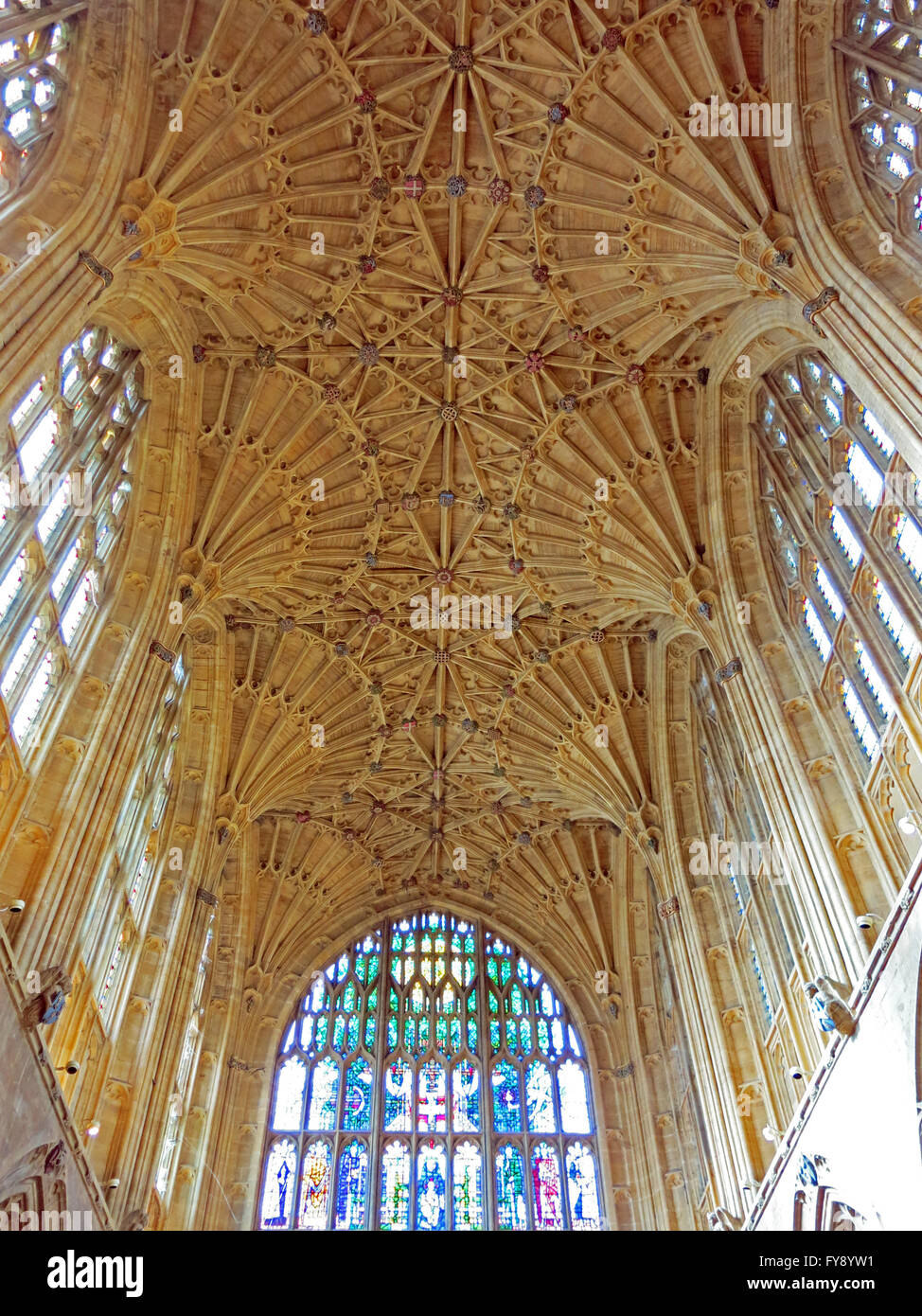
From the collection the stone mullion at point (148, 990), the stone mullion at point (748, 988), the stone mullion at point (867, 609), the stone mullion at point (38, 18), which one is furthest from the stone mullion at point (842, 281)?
the stone mullion at point (148, 990)

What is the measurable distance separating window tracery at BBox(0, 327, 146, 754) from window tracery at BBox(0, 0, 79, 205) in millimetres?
2876

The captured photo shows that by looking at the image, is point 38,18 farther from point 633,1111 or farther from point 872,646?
point 633,1111

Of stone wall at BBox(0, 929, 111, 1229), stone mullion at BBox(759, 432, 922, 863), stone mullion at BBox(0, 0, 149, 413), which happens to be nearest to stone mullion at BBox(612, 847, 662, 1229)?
stone mullion at BBox(759, 432, 922, 863)

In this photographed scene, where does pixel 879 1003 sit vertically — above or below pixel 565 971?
below

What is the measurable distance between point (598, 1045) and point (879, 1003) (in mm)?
16132

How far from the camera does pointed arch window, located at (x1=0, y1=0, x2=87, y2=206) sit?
551 inches

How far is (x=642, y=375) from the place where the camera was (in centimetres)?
2095

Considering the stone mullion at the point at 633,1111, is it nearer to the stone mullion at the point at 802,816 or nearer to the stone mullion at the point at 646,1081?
the stone mullion at the point at 646,1081

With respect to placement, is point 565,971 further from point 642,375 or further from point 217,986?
point 642,375

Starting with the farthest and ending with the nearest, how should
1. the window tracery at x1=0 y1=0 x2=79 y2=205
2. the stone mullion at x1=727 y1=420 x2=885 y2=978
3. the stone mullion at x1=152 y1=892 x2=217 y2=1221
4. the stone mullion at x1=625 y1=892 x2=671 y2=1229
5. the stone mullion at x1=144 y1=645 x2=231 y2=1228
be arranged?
the stone mullion at x1=625 y1=892 x2=671 y2=1229 → the stone mullion at x1=144 y1=645 x2=231 y2=1228 → the stone mullion at x1=152 y1=892 x2=217 y2=1221 → the stone mullion at x1=727 y1=420 x2=885 y2=978 → the window tracery at x1=0 y1=0 x2=79 y2=205

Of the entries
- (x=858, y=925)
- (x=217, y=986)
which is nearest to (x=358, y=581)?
(x=217, y=986)

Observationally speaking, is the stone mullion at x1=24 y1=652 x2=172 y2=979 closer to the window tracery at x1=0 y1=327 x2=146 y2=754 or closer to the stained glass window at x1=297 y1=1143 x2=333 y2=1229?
the window tracery at x1=0 y1=327 x2=146 y2=754

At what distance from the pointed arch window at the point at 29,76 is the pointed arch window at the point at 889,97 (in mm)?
11654
